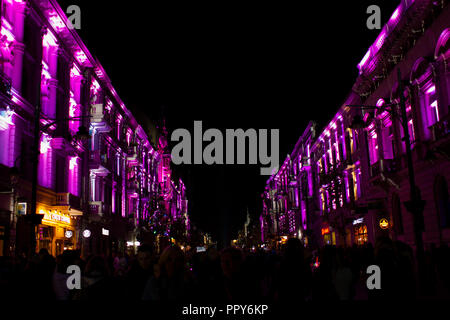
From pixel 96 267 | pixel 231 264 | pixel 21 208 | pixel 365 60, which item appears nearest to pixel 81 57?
pixel 21 208

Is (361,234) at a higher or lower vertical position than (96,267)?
higher

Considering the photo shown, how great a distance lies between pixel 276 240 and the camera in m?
95.7

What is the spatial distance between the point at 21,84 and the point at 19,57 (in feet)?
4.57

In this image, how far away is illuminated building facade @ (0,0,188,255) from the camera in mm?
23438

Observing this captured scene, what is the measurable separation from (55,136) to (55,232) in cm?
609

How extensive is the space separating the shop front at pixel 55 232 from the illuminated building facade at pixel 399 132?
18472mm

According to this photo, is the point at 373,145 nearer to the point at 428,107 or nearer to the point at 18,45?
the point at 428,107

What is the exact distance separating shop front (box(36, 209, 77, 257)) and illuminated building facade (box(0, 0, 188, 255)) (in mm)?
61

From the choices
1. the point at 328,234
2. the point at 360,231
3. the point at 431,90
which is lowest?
the point at 360,231

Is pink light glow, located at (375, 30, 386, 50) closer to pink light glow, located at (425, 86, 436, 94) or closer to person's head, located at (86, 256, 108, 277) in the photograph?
pink light glow, located at (425, 86, 436, 94)

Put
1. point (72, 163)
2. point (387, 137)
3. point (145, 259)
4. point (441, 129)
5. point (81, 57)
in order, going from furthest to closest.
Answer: point (81, 57) < point (72, 163) < point (387, 137) < point (441, 129) < point (145, 259)

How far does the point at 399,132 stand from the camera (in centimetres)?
2961

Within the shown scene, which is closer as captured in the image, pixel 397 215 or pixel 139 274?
pixel 139 274

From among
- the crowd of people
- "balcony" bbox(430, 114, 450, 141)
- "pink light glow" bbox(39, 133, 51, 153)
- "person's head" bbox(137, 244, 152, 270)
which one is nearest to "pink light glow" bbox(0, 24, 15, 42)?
"pink light glow" bbox(39, 133, 51, 153)
